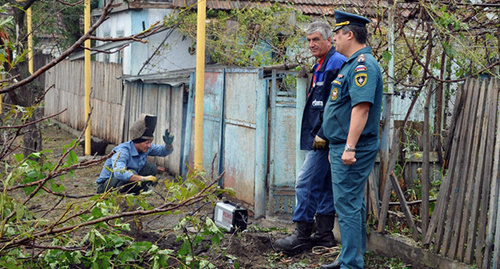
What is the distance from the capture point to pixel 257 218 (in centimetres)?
732

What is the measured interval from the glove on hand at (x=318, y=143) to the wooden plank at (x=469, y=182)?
1.21 m

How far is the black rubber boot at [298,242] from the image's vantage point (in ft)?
17.7

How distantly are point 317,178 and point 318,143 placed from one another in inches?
15.5

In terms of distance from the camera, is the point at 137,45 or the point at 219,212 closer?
the point at 219,212

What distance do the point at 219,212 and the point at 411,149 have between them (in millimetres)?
2190

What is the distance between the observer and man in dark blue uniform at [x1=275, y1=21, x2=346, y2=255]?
5309 millimetres

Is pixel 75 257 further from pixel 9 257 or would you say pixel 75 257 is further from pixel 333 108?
pixel 333 108

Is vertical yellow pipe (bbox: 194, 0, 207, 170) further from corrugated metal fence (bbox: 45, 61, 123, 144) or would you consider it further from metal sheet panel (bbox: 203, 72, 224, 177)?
corrugated metal fence (bbox: 45, 61, 123, 144)

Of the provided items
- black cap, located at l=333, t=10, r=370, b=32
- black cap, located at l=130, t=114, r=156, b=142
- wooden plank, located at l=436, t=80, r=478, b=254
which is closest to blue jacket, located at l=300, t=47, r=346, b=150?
black cap, located at l=333, t=10, r=370, b=32

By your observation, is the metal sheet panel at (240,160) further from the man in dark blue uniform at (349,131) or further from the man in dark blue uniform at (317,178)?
the man in dark blue uniform at (349,131)

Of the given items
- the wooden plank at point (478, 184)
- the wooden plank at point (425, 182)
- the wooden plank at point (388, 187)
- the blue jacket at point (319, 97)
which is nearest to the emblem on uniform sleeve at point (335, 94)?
the blue jacket at point (319, 97)

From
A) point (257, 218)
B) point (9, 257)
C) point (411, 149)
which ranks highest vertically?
point (411, 149)

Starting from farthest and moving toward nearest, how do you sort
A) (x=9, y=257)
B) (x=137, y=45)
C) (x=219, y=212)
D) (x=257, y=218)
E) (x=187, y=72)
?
(x=137, y=45) → (x=187, y=72) → (x=257, y=218) → (x=219, y=212) → (x=9, y=257)

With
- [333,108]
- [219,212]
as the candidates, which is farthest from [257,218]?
[333,108]
